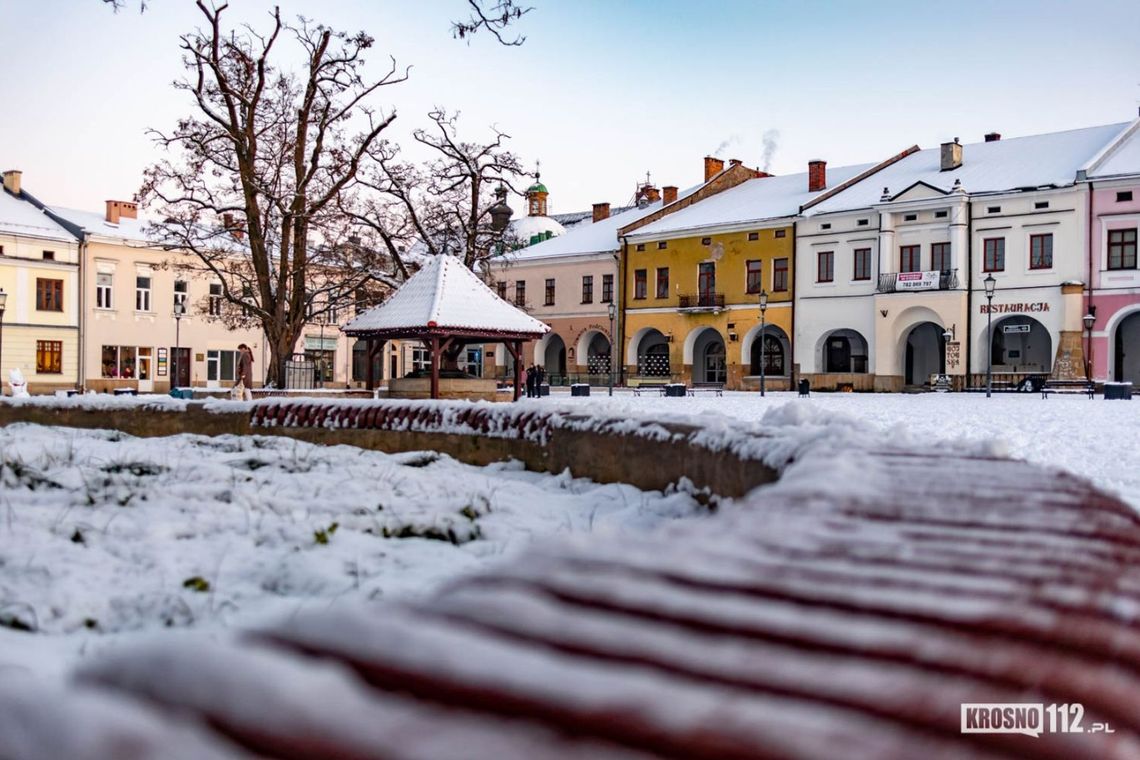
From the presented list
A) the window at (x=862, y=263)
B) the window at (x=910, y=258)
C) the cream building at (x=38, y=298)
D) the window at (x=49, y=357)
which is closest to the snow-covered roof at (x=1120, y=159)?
the window at (x=910, y=258)

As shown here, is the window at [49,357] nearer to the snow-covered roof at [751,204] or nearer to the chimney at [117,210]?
the chimney at [117,210]

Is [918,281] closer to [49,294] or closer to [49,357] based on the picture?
[49,294]

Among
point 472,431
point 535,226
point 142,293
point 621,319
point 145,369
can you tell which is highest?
point 535,226

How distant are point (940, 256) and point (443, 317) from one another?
25312mm

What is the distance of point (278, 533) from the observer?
3.79 metres

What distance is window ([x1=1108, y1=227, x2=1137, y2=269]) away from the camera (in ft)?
105

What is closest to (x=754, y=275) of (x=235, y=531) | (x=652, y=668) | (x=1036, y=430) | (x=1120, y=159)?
(x=1120, y=159)

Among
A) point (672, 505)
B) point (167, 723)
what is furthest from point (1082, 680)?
point (672, 505)

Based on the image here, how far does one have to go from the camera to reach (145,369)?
42.1 meters

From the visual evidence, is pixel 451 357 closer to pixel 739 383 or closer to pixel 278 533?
pixel 278 533

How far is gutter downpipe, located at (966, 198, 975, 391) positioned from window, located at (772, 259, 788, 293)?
754 centimetres

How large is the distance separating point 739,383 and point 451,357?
2309 centimetres

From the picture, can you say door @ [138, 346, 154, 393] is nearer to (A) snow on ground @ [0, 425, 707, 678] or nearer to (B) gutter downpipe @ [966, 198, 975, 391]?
(B) gutter downpipe @ [966, 198, 975, 391]

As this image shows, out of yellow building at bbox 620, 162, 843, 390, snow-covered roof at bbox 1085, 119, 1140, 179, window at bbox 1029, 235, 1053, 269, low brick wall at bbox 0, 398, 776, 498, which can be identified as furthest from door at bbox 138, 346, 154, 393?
snow-covered roof at bbox 1085, 119, 1140, 179
